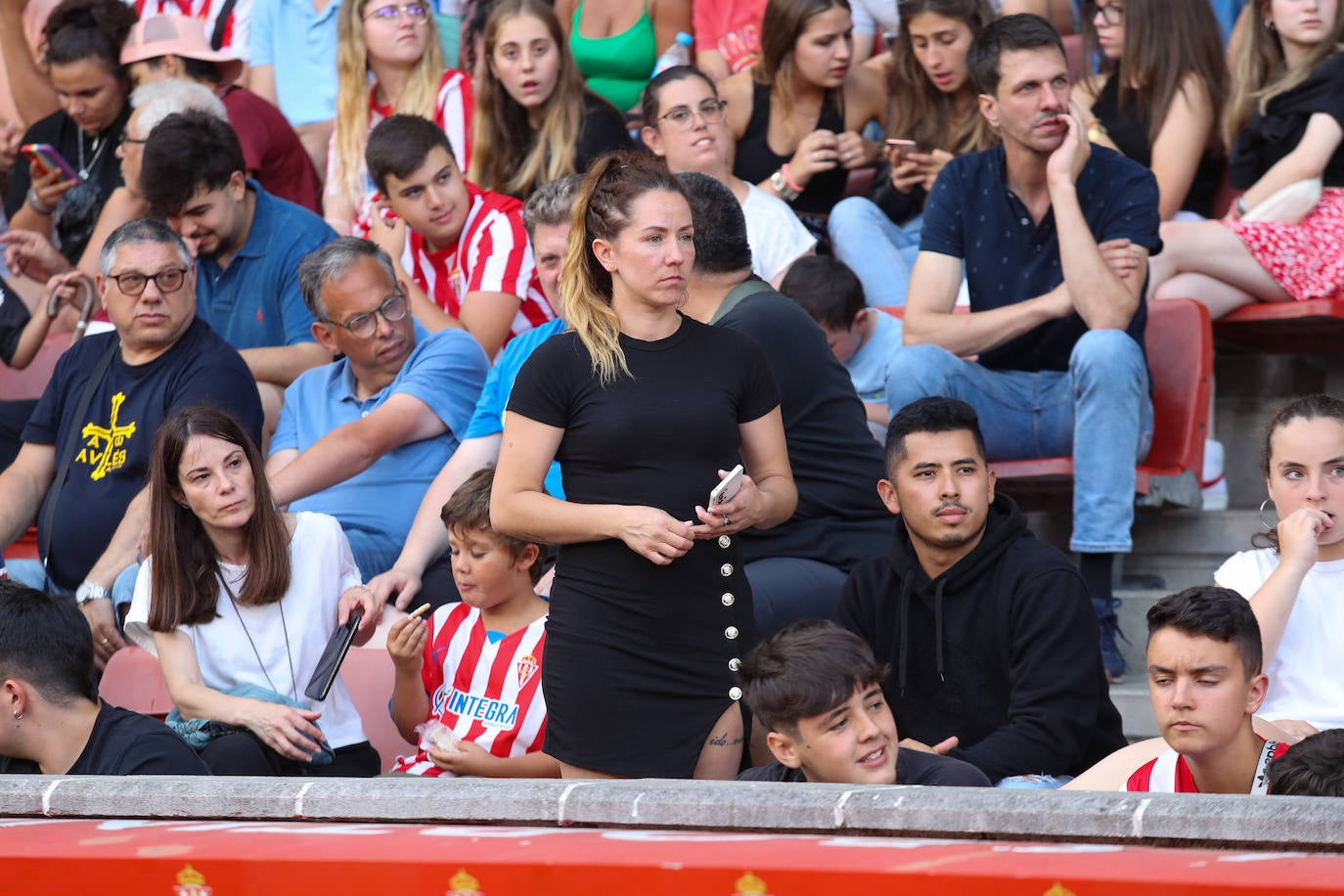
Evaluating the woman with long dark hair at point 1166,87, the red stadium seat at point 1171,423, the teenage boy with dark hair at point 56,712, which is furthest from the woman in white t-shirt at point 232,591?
the woman with long dark hair at point 1166,87

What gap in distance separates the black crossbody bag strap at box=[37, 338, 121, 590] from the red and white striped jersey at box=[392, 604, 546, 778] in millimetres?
1318

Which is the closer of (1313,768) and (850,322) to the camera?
(1313,768)

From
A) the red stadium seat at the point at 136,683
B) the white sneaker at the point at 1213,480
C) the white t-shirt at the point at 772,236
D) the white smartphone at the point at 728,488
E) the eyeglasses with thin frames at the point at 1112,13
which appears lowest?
the red stadium seat at the point at 136,683

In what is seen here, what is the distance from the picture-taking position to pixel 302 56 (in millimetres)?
6672

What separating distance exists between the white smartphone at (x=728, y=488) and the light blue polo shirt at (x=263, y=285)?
2713mm

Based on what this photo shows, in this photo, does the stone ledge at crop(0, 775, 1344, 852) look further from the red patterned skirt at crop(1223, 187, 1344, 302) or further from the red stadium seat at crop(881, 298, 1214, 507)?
the red patterned skirt at crop(1223, 187, 1344, 302)

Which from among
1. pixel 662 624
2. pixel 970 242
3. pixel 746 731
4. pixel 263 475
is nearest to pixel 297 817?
pixel 662 624

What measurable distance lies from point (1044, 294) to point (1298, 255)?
0.91m

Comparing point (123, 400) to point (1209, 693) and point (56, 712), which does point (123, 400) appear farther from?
point (1209, 693)

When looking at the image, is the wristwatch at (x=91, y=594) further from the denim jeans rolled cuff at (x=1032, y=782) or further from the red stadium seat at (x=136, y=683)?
the denim jeans rolled cuff at (x=1032, y=782)

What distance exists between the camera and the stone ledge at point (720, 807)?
1.80 metres

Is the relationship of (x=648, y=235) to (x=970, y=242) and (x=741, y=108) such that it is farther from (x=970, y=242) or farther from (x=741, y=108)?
(x=741, y=108)

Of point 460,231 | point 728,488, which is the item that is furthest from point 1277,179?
point 728,488

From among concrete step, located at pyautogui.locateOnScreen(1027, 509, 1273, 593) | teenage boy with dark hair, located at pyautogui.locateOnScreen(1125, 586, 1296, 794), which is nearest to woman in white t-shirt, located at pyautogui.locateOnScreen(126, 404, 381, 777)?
teenage boy with dark hair, located at pyautogui.locateOnScreen(1125, 586, 1296, 794)
